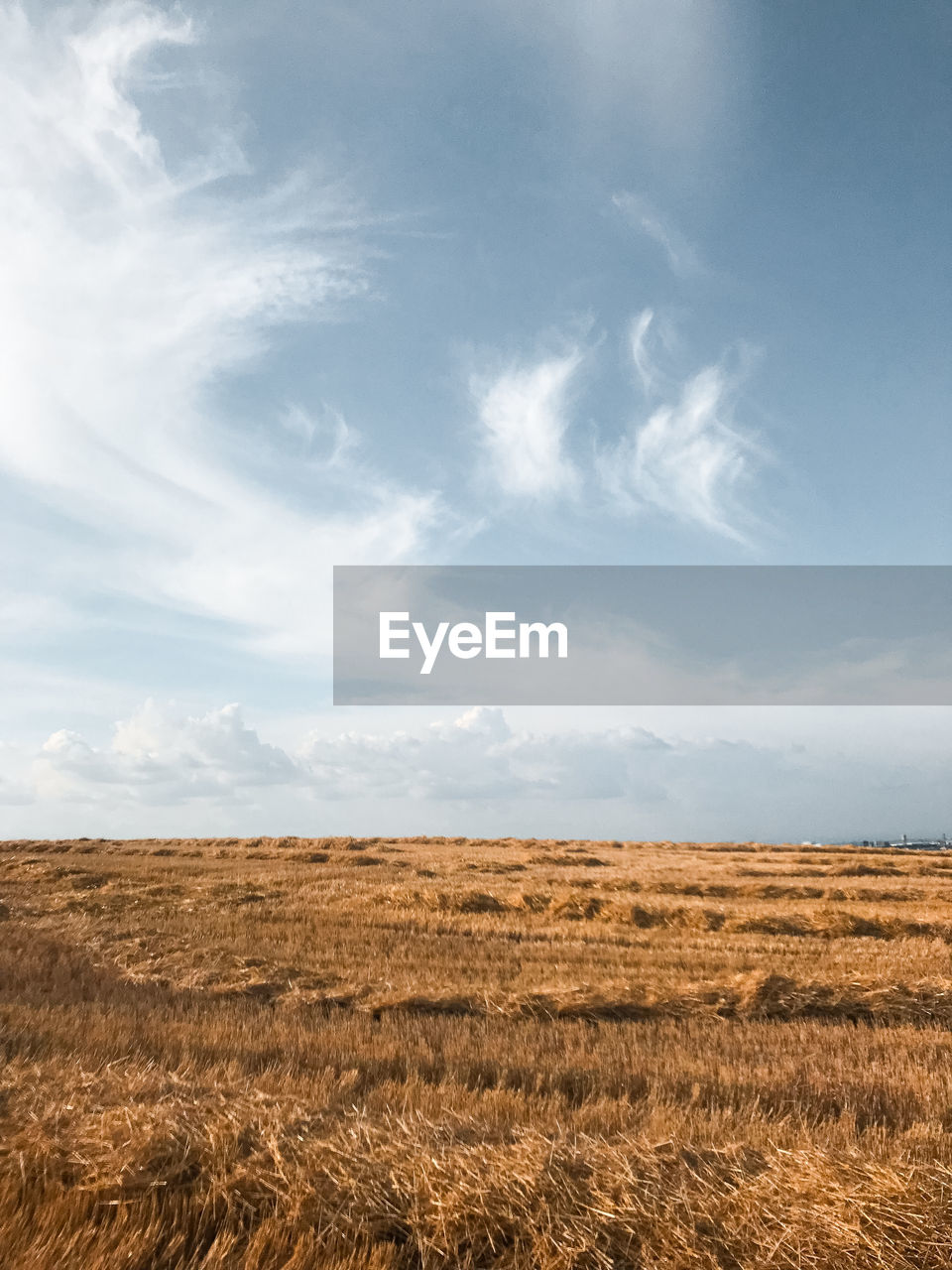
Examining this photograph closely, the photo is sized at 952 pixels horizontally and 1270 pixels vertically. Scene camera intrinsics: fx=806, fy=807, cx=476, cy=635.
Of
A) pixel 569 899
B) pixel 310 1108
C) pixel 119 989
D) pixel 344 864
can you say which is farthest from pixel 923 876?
pixel 310 1108

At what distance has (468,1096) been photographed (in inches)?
230

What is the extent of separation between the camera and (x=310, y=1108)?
16.7ft

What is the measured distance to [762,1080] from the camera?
6527mm

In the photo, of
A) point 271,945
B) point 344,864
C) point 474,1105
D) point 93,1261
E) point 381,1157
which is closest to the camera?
point 93,1261

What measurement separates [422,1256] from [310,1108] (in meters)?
1.72

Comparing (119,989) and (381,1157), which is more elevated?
(381,1157)

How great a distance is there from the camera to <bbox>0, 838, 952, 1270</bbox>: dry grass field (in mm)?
3705

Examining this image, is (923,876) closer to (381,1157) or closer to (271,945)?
(271,945)

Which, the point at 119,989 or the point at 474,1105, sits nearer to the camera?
the point at 474,1105

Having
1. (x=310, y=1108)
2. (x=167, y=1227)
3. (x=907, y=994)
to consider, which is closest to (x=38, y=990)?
(x=310, y=1108)

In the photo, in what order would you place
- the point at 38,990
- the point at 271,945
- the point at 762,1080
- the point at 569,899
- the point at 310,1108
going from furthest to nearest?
the point at 569,899
the point at 271,945
the point at 38,990
the point at 762,1080
the point at 310,1108

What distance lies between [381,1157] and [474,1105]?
5.33 ft

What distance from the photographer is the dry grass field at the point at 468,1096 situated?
3705 millimetres

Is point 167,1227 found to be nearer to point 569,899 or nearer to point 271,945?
point 271,945
